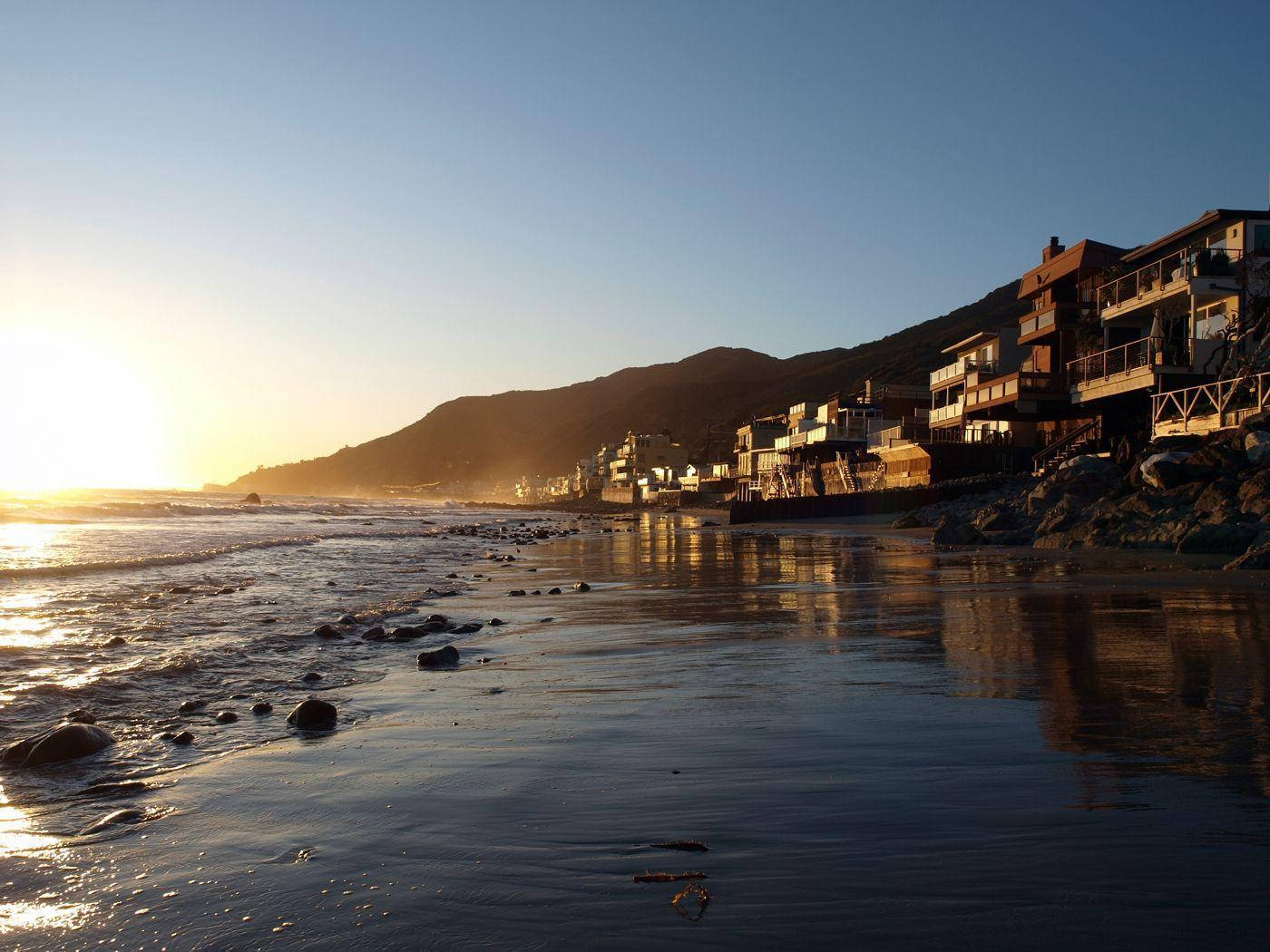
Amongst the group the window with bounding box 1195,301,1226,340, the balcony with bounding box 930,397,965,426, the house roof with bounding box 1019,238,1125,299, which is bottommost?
the balcony with bounding box 930,397,965,426

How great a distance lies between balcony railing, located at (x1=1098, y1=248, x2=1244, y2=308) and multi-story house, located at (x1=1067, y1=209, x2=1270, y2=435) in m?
0.03

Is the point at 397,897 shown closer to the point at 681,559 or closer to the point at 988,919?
the point at 988,919

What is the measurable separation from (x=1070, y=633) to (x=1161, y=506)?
13.1 m

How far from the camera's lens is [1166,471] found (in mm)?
20734

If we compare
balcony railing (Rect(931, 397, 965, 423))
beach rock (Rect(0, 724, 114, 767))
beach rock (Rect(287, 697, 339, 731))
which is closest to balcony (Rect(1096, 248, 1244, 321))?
balcony railing (Rect(931, 397, 965, 423))

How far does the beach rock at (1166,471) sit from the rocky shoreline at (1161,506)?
21 mm

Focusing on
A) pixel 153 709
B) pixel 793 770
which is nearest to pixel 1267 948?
pixel 793 770

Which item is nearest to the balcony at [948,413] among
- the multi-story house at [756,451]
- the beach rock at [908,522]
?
the beach rock at [908,522]

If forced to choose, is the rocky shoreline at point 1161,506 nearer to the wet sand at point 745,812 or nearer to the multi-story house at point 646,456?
the wet sand at point 745,812

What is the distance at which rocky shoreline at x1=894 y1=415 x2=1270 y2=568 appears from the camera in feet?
55.2

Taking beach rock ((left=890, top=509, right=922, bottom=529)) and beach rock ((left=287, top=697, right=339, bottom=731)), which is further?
beach rock ((left=890, top=509, right=922, bottom=529))

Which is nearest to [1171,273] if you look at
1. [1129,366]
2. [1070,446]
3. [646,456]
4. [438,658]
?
[1129,366]

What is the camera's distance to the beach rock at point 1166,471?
20.5 m

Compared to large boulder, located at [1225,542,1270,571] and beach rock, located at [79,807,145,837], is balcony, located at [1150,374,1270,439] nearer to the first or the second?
large boulder, located at [1225,542,1270,571]
